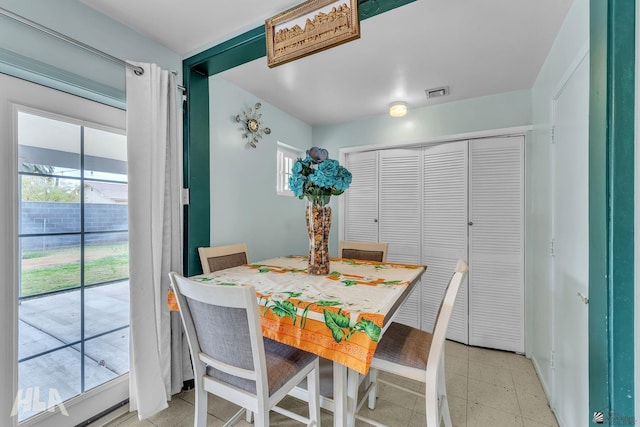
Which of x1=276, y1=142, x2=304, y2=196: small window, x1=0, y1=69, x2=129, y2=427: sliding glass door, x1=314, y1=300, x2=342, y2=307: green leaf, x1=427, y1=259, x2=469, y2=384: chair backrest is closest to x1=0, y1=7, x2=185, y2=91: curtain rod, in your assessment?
x1=0, y1=69, x2=129, y2=427: sliding glass door

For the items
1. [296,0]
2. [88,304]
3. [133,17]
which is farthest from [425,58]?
[88,304]

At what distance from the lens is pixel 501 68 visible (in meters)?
2.12

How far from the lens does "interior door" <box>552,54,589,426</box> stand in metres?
1.25

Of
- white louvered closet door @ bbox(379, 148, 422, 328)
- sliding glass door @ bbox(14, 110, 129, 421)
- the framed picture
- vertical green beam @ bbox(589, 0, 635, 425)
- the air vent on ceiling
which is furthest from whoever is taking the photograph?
white louvered closet door @ bbox(379, 148, 422, 328)

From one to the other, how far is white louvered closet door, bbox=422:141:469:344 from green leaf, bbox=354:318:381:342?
6.92ft

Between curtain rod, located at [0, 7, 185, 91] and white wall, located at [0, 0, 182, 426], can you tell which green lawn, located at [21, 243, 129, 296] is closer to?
white wall, located at [0, 0, 182, 426]

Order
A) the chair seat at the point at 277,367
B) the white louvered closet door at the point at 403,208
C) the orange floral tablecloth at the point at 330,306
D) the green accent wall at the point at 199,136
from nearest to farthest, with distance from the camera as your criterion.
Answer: the orange floral tablecloth at the point at 330,306 → the chair seat at the point at 277,367 → the green accent wall at the point at 199,136 → the white louvered closet door at the point at 403,208

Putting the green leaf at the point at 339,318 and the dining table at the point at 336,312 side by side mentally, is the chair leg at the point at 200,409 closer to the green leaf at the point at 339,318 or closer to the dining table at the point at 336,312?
the dining table at the point at 336,312

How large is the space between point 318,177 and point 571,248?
1.42 meters

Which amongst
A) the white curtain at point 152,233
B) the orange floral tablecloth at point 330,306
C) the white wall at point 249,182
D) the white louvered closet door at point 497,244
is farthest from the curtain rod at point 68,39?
the white louvered closet door at point 497,244

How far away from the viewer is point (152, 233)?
5.47 feet

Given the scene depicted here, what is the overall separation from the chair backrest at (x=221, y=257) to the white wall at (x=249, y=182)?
162 millimetres

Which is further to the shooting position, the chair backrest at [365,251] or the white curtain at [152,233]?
the chair backrest at [365,251]

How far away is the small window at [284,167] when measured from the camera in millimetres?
3064
